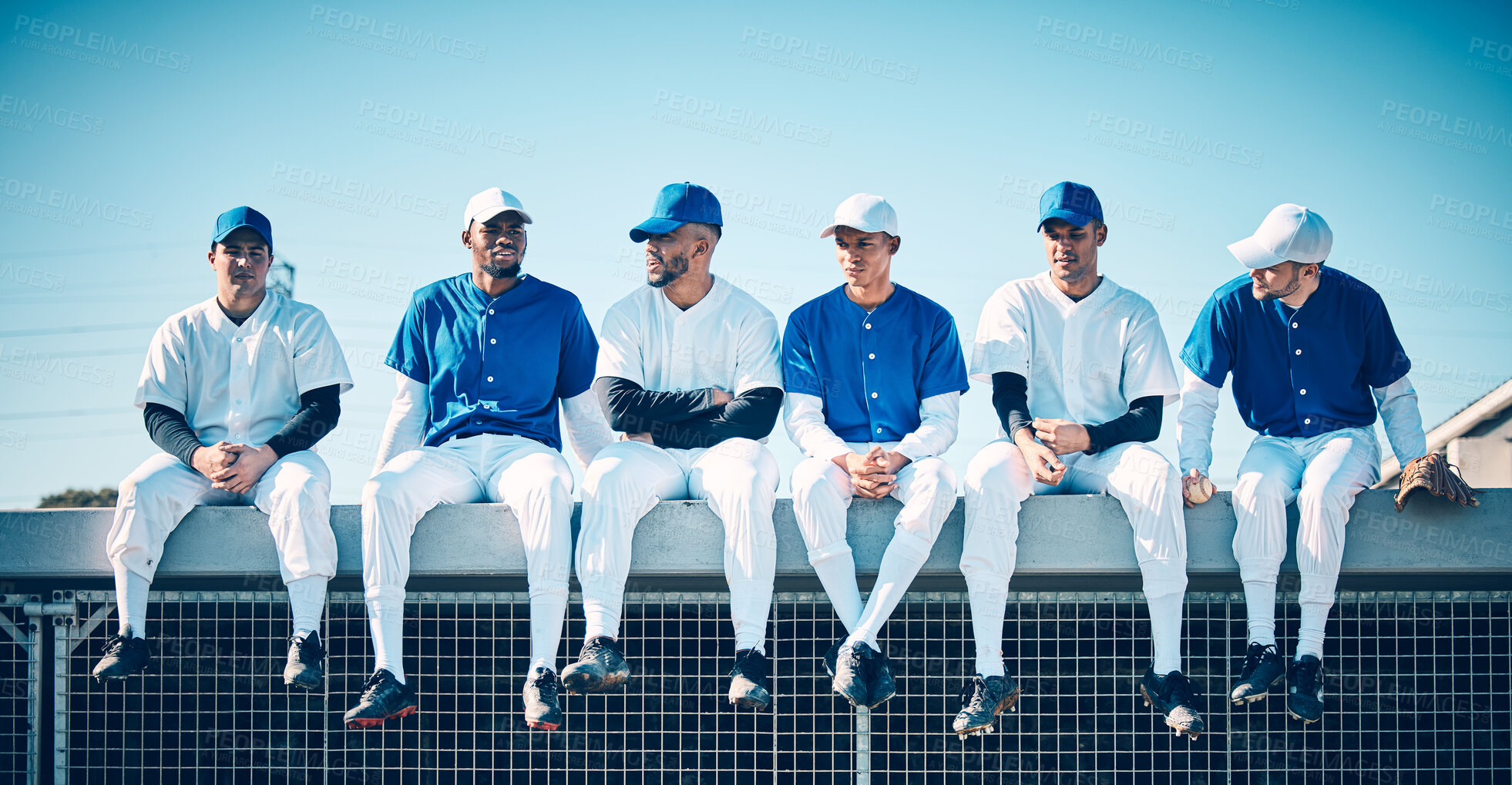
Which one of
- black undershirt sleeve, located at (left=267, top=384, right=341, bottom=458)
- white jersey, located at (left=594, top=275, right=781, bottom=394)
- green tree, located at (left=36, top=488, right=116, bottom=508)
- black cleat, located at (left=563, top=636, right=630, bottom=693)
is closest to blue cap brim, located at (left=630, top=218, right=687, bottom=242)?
white jersey, located at (left=594, top=275, right=781, bottom=394)

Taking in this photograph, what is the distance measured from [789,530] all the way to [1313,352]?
2.44 metres

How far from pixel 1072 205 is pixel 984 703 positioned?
7.31ft

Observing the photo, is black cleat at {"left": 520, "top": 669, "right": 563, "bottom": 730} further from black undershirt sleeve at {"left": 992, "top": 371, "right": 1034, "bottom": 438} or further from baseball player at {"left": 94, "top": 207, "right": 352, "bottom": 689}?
black undershirt sleeve at {"left": 992, "top": 371, "right": 1034, "bottom": 438}

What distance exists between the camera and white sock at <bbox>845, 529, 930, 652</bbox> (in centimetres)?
475

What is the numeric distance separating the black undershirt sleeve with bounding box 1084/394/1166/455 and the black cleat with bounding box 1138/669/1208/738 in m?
0.97

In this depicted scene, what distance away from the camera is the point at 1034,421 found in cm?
527

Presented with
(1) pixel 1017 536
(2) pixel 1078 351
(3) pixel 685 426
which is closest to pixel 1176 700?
(1) pixel 1017 536

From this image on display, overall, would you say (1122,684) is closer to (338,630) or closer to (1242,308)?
(1242,308)

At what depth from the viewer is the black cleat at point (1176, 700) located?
4.55 meters

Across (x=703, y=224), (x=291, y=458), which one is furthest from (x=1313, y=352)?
(x=291, y=458)

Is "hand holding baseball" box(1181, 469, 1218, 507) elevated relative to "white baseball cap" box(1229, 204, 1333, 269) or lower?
lower

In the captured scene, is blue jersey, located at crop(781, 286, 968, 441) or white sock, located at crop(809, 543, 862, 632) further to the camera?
blue jersey, located at crop(781, 286, 968, 441)

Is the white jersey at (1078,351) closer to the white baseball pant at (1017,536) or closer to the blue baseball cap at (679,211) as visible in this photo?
the white baseball pant at (1017,536)

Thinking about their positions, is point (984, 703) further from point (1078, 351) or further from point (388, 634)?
point (388, 634)
